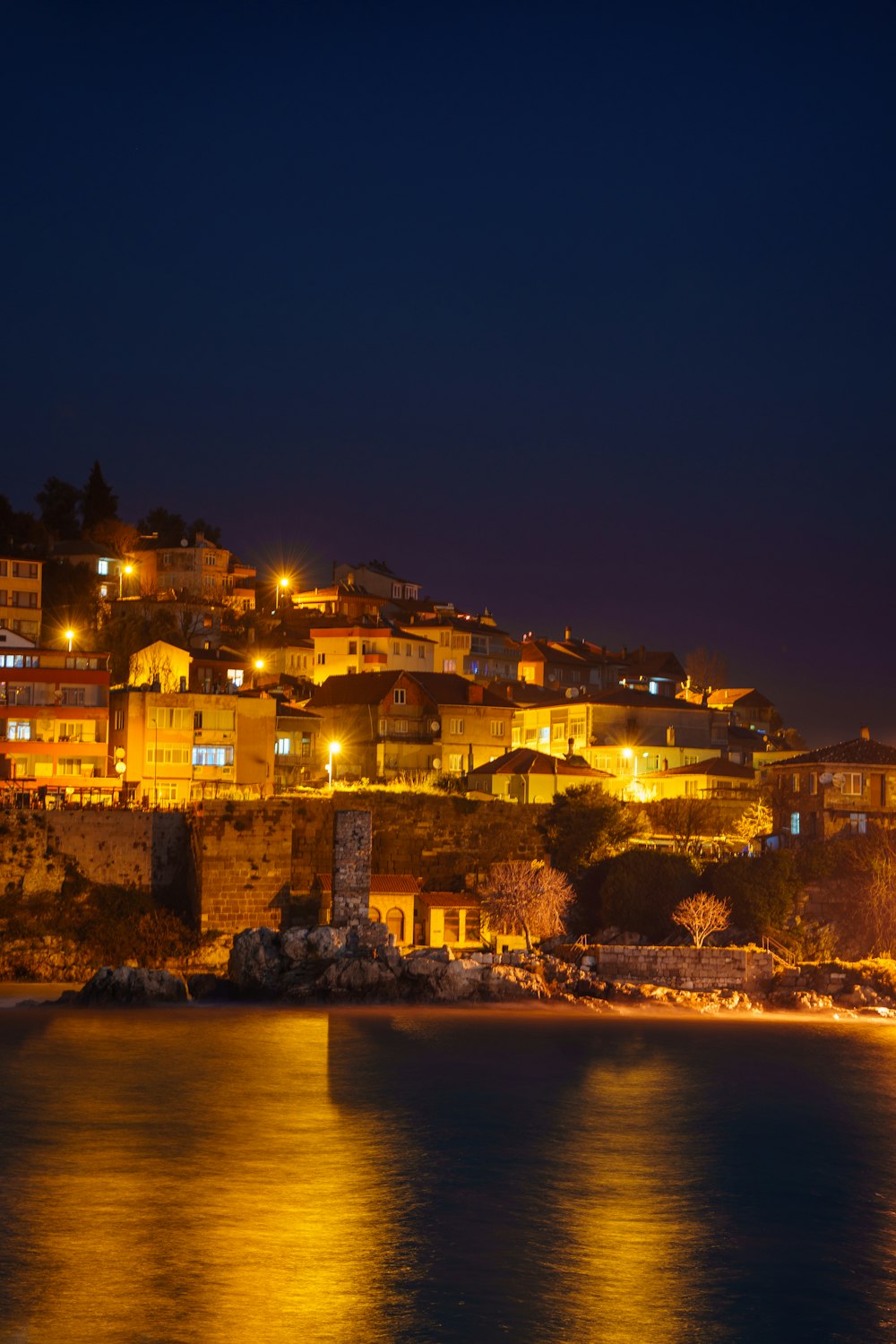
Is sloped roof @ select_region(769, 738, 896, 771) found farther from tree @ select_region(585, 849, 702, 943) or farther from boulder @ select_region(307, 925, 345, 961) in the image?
boulder @ select_region(307, 925, 345, 961)

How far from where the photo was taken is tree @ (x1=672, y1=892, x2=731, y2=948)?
3781 centimetres

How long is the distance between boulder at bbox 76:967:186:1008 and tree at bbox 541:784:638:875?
484 inches

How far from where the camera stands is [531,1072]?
1162 inches

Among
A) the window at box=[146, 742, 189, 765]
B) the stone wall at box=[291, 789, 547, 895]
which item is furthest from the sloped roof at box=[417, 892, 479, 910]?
the window at box=[146, 742, 189, 765]

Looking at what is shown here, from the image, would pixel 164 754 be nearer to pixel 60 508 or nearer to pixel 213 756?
pixel 213 756

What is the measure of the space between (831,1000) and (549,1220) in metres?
16.9

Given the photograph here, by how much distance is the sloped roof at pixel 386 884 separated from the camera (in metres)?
39.1

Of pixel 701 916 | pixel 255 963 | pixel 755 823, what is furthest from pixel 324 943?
pixel 755 823

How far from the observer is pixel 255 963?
1412 inches

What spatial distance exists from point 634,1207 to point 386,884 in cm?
1838

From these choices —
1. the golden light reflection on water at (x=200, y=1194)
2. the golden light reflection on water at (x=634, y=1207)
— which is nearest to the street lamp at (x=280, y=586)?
the golden light reflection on water at (x=200, y=1194)

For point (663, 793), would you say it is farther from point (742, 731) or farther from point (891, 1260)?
point (891, 1260)

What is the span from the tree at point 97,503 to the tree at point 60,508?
437mm

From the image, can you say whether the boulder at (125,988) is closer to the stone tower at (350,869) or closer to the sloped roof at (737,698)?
the stone tower at (350,869)
